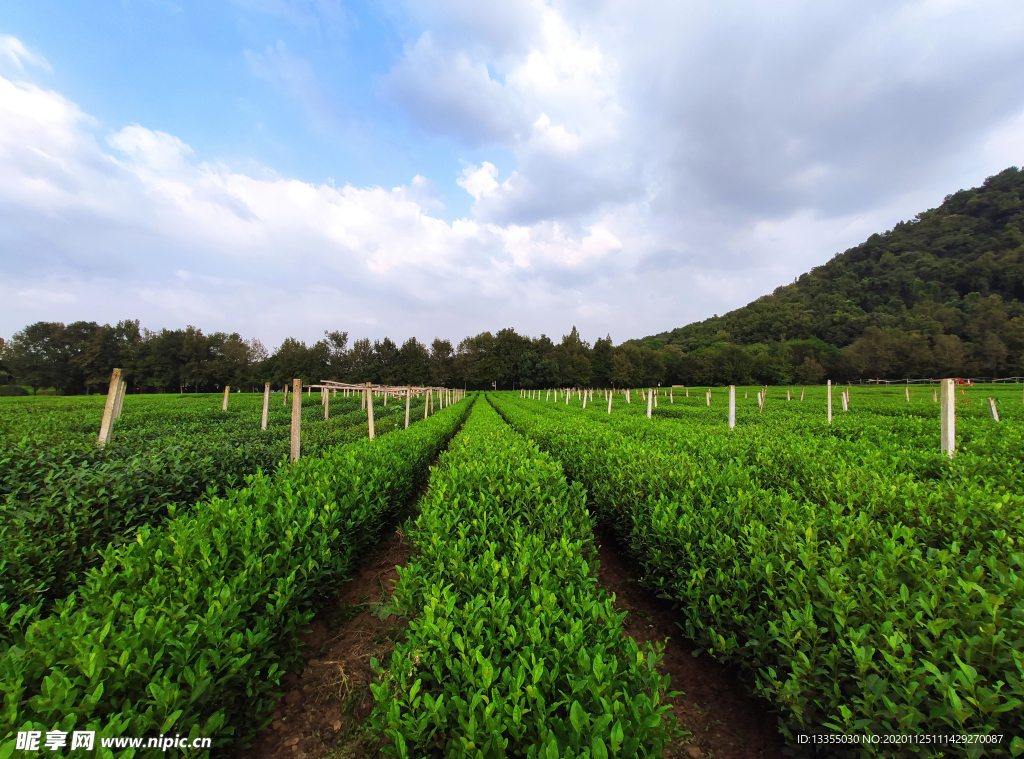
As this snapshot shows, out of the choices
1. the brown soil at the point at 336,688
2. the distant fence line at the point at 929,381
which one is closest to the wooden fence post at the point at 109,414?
the brown soil at the point at 336,688

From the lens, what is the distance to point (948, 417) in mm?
5168

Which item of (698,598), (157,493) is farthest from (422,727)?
(157,493)

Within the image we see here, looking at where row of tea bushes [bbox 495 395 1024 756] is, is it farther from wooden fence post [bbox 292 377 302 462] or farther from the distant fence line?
the distant fence line

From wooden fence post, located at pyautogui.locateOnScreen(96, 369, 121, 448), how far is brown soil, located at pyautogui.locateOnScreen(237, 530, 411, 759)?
4.79 metres

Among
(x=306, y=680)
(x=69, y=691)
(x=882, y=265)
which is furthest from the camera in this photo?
(x=882, y=265)

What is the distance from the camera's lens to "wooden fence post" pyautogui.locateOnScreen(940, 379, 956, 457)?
5.00 metres

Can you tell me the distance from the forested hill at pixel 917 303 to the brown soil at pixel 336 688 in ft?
279

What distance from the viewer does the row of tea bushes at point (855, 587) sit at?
1.57m

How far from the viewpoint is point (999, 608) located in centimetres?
187

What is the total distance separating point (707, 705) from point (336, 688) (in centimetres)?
257

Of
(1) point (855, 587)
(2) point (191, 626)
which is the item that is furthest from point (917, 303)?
(2) point (191, 626)

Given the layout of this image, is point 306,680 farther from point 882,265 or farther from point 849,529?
point 882,265

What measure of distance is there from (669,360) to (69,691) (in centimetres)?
8379

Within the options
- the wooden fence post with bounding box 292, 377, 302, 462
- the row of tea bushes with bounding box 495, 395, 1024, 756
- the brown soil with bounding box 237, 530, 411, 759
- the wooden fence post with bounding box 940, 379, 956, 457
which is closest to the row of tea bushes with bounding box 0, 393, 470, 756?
the brown soil with bounding box 237, 530, 411, 759
